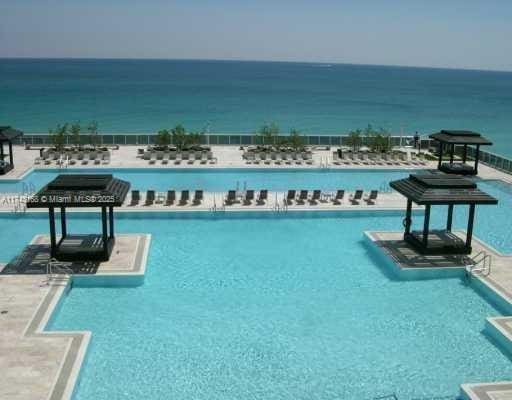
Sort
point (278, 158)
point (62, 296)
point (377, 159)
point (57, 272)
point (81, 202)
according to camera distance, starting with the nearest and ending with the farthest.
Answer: point (62, 296), point (57, 272), point (81, 202), point (278, 158), point (377, 159)

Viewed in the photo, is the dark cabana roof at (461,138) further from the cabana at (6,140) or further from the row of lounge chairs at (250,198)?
the cabana at (6,140)

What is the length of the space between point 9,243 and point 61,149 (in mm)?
14885

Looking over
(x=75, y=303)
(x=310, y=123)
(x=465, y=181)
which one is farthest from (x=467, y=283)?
(x=310, y=123)

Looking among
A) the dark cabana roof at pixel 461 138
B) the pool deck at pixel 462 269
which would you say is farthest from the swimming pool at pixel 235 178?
the pool deck at pixel 462 269

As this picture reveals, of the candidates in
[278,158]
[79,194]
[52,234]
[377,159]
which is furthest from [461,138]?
[52,234]

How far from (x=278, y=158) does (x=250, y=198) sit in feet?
31.8

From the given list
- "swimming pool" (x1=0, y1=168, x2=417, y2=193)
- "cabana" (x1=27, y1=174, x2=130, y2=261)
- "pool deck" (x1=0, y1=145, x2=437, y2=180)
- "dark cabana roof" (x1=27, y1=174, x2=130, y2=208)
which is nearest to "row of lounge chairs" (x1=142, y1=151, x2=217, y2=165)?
"pool deck" (x1=0, y1=145, x2=437, y2=180)

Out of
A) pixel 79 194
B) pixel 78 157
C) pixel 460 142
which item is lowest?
pixel 78 157

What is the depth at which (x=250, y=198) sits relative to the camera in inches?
946

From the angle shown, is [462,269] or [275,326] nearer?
[275,326]

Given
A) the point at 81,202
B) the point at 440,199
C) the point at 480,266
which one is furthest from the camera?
the point at 480,266

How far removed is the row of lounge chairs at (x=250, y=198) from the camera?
917 inches

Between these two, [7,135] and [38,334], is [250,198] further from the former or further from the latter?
[38,334]

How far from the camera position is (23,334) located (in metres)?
12.6
